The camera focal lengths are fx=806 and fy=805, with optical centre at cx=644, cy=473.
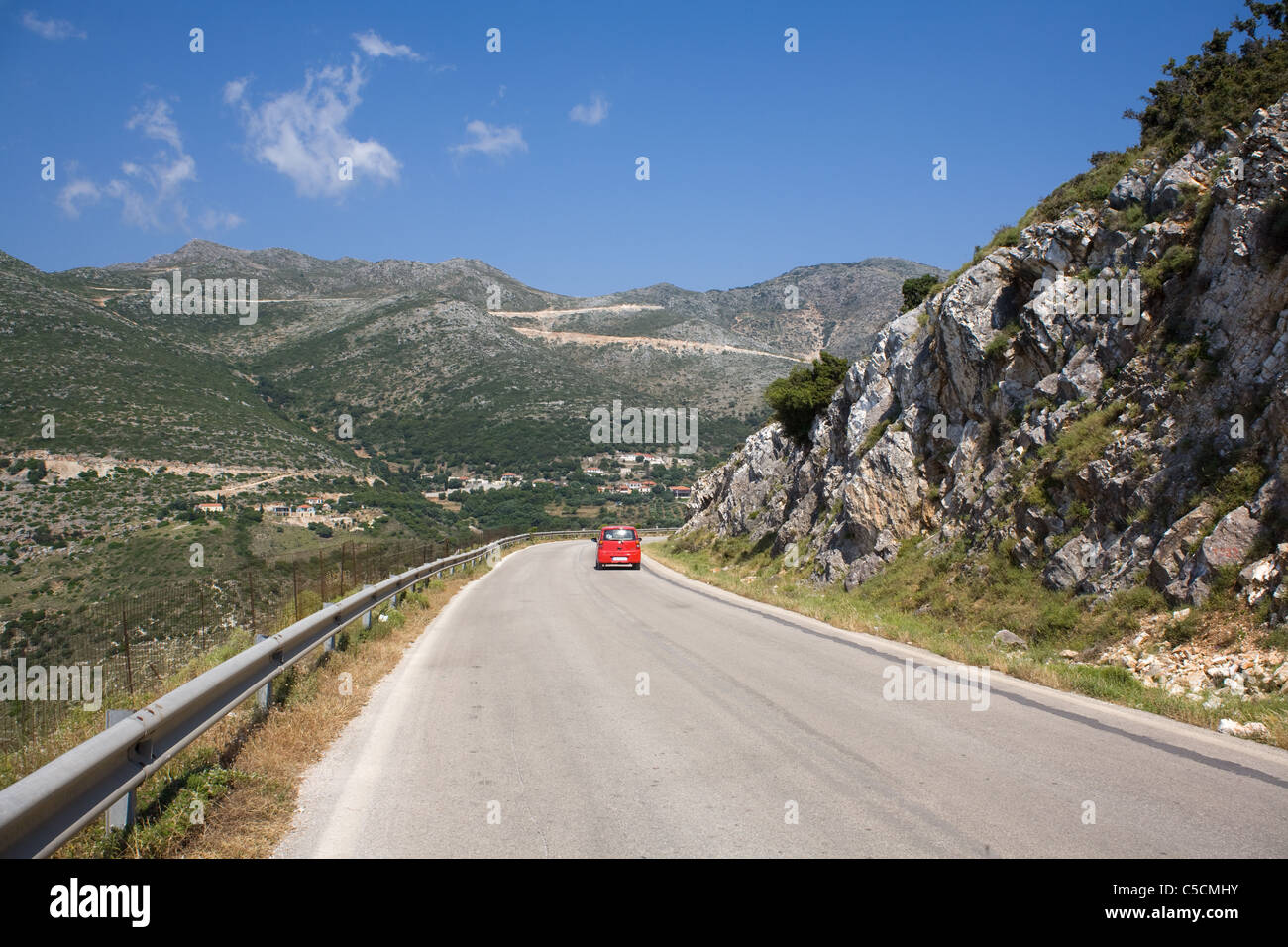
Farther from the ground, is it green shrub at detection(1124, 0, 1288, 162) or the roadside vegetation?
green shrub at detection(1124, 0, 1288, 162)

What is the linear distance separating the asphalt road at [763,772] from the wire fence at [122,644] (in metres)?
2.65

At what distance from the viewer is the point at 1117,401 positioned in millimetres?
13688

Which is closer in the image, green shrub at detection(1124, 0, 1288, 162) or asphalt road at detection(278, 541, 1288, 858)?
asphalt road at detection(278, 541, 1288, 858)

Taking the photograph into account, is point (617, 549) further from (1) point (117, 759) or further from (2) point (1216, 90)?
(1) point (117, 759)

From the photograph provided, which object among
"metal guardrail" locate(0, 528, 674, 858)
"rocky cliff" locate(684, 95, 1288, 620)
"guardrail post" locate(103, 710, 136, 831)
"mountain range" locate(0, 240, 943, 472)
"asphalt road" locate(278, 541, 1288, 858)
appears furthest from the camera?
"mountain range" locate(0, 240, 943, 472)

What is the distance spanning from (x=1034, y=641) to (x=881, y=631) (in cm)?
244

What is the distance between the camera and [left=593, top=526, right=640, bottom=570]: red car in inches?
1246

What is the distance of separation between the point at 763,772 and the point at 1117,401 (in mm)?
11279

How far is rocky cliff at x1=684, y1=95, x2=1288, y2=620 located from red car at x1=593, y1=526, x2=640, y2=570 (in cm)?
1114

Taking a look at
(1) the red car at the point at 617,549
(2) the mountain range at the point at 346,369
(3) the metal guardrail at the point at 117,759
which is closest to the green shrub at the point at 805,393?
(1) the red car at the point at 617,549

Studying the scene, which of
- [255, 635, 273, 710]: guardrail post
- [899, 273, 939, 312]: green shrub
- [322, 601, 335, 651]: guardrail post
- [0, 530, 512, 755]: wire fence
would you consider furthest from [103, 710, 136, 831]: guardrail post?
[899, 273, 939, 312]: green shrub

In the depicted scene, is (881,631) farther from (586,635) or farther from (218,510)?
(218,510)

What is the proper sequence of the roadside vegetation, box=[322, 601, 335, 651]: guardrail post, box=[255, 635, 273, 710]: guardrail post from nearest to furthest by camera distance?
1. box=[255, 635, 273, 710]: guardrail post
2. the roadside vegetation
3. box=[322, 601, 335, 651]: guardrail post

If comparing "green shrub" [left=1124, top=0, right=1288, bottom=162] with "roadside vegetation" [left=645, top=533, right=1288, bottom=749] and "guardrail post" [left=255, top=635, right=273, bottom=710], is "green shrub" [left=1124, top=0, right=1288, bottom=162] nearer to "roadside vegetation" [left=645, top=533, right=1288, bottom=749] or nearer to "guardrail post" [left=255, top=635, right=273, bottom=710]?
"roadside vegetation" [left=645, top=533, right=1288, bottom=749]
